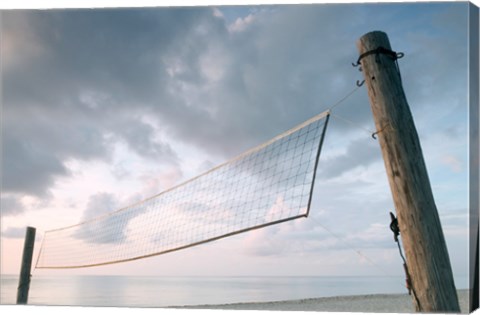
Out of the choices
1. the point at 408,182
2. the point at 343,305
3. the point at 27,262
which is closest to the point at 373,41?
the point at 408,182

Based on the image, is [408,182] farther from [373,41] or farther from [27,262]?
[27,262]

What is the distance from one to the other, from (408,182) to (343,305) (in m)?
5.73

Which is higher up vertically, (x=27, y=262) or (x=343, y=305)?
(x=27, y=262)

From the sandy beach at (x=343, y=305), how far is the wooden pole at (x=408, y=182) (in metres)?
4.61

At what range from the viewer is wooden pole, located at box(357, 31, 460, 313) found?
2.43m

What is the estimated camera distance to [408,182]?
2551 millimetres

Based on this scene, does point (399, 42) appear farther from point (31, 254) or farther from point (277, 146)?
point (31, 254)

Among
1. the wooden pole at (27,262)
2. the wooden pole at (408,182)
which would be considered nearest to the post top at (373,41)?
the wooden pole at (408,182)

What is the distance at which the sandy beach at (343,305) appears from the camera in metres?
7.11

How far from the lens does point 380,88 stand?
271cm

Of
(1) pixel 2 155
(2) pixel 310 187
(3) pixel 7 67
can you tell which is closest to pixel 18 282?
(1) pixel 2 155

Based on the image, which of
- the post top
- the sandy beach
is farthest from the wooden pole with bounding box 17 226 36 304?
the post top

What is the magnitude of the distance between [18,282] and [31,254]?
34 cm

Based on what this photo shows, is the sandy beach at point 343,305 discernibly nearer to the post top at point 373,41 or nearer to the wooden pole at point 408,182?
the wooden pole at point 408,182
